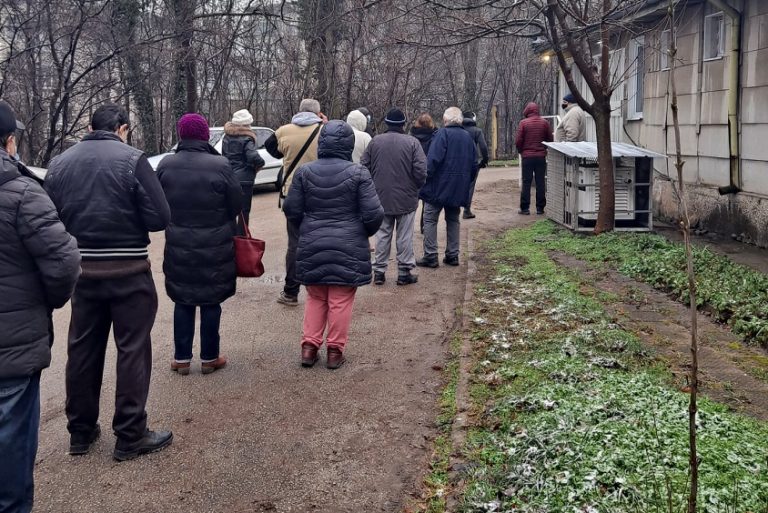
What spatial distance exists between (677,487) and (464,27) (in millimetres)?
8387

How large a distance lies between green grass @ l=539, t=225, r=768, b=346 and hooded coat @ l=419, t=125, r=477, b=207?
1.84 metres

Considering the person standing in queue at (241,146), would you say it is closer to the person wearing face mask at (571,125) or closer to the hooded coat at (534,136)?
the hooded coat at (534,136)

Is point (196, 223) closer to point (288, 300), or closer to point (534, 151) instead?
point (288, 300)

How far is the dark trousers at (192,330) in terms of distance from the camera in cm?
618

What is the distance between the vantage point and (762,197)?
10664 mm

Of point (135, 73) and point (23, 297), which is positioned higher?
point (135, 73)

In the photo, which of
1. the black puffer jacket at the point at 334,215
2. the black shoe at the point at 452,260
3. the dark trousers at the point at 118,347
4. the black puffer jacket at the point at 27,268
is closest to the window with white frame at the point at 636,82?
the black shoe at the point at 452,260

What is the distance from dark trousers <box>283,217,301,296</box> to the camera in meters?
8.40

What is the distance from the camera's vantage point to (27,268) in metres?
3.61

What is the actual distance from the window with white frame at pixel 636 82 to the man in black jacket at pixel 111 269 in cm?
1173

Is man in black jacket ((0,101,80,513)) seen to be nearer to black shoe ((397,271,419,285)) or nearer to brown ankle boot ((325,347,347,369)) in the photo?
brown ankle boot ((325,347,347,369))

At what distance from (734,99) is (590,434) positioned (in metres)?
8.46

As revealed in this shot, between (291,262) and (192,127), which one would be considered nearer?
(192,127)

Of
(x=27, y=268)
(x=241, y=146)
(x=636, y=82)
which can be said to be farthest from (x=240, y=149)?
(x=636, y=82)
